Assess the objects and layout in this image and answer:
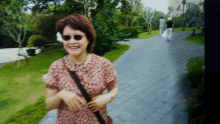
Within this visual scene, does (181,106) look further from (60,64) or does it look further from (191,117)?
(60,64)

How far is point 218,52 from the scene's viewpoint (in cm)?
110

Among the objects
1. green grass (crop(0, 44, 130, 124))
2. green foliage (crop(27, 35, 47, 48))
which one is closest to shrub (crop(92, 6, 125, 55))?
green grass (crop(0, 44, 130, 124))

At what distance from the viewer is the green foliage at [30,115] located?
154 inches

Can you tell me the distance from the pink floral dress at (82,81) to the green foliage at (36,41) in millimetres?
10607

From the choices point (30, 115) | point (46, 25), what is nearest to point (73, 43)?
point (30, 115)

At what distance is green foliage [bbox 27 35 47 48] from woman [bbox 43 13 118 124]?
10.6 m

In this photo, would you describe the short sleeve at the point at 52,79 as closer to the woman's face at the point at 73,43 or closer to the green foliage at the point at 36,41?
the woman's face at the point at 73,43

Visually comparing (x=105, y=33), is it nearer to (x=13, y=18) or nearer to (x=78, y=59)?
(x=13, y=18)

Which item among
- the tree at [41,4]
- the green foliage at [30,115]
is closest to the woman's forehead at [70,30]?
the green foliage at [30,115]

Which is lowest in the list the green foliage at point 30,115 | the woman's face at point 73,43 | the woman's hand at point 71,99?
the green foliage at point 30,115

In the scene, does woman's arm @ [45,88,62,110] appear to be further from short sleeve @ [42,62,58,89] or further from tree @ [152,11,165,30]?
tree @ [152,11,165,30]

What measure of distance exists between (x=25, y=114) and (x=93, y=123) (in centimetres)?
367

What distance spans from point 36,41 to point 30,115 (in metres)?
8.26

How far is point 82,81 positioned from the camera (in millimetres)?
1266
